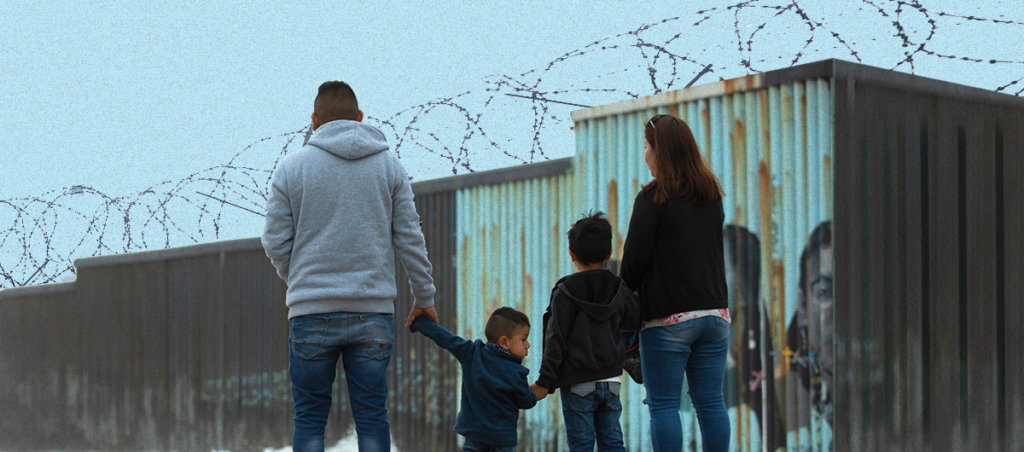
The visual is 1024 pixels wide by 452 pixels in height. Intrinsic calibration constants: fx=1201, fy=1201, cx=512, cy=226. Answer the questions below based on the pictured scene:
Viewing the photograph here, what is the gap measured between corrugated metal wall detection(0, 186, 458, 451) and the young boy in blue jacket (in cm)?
355

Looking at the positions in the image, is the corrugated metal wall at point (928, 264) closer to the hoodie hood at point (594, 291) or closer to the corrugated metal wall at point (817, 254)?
the corrugated metal wall at point (817, 254)

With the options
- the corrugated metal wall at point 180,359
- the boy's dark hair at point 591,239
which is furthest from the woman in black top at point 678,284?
the corrugated metal wall at point 180,359

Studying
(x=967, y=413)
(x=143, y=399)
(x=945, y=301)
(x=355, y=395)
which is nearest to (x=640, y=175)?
(x=945, y=301)

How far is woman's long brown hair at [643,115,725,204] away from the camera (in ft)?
16.3

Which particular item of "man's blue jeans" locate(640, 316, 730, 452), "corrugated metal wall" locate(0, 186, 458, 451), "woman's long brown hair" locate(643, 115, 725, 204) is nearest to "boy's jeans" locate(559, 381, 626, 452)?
"man's blue jeans" locate(640, 316, 730, 452)

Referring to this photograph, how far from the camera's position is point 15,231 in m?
12.7

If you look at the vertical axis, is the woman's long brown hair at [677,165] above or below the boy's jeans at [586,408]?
above

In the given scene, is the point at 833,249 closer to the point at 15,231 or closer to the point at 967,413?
the point at 967,413

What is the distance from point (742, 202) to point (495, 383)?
7.02ft

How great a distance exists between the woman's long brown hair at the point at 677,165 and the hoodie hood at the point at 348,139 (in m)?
1.14

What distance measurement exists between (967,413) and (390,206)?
4.03 m

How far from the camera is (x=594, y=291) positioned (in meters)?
5.12

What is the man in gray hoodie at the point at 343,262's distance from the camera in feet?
15.6

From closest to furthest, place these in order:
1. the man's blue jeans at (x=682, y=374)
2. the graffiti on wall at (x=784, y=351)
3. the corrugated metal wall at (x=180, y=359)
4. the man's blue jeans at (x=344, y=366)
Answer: the man's blue jeans at (x=344, y=366) → the man's blue jeans at (x=682, y=374) → the graffiti on wall at (x=784, y=351) → the corrugated metal wall at (x=180, y=359)
